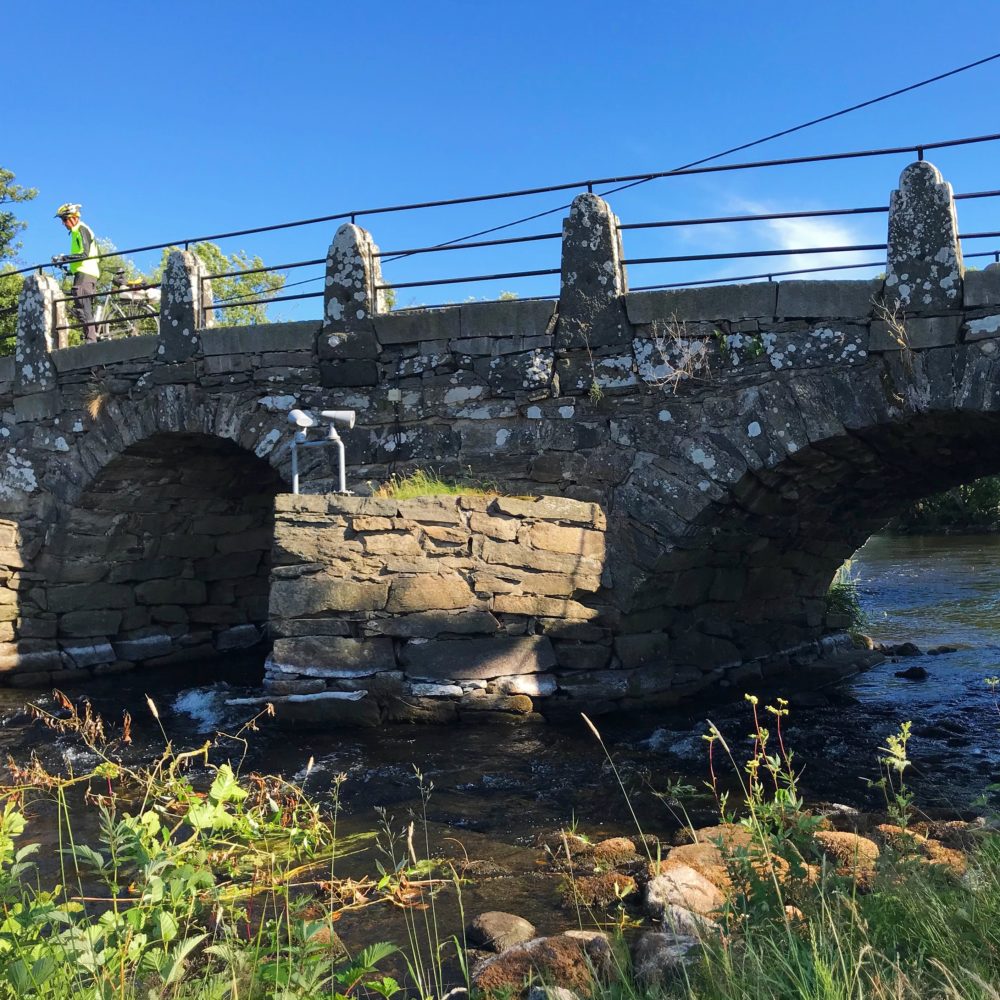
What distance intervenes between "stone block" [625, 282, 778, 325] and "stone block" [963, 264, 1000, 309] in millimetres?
1351

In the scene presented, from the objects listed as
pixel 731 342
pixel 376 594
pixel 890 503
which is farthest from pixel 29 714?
pixel 890 503

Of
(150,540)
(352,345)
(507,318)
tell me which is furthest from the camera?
(150,540)

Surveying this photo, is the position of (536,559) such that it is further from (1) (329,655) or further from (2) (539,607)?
(1) (329,655)

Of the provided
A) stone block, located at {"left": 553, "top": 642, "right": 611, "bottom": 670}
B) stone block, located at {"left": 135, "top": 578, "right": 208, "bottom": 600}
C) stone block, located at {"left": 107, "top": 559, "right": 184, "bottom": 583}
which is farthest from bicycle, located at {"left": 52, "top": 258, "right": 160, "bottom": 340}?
stone block, located at {"left": 553, "top": 642, "right": 611, "bottom": 670}

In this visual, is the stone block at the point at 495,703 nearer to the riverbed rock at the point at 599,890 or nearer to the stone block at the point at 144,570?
the riverbed rock at the point at 599,890

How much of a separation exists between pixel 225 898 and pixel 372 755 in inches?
121

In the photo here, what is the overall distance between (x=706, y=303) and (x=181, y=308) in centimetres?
546

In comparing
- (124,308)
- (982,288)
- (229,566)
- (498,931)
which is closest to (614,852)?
(498,931)

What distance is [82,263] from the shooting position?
1200cm

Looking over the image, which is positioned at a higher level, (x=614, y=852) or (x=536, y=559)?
(x=536, y=559)

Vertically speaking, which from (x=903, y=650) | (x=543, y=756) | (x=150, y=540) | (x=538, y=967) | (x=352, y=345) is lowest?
(x=903, y=650)

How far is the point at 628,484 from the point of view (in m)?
8.25

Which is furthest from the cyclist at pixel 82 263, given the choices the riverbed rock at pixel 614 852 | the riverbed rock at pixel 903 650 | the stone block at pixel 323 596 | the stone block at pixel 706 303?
the riverbed rock at pixel 903 650

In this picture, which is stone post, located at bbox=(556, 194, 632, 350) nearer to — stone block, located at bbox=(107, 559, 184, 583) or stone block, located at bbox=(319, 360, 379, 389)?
stone block, located at bbox=(319, 360, 379, 389)
